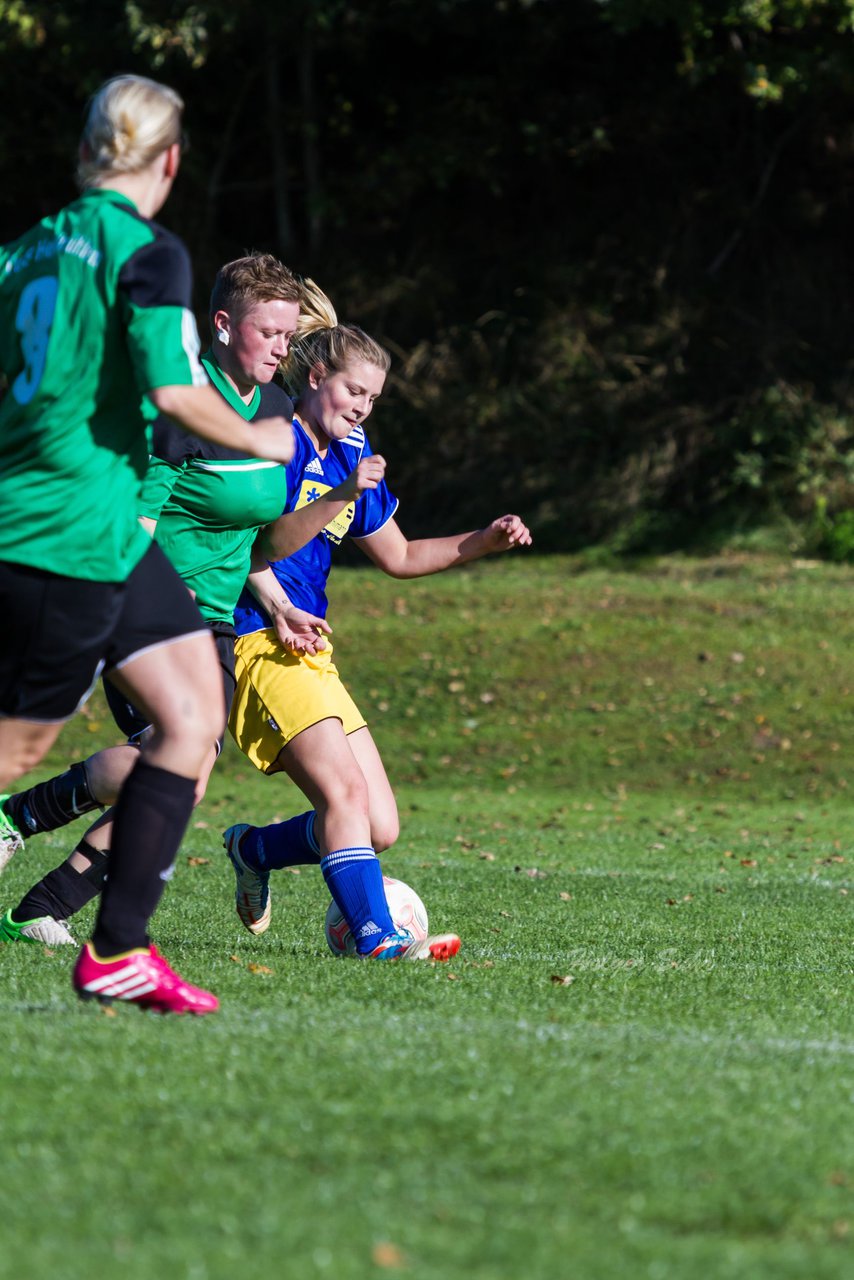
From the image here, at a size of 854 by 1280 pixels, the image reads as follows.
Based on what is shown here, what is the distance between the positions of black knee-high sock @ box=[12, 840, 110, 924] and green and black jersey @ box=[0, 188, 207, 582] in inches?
89.2

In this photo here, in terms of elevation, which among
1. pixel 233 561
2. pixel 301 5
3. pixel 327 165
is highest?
pixel 301 5

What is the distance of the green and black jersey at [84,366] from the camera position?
3.93 meters

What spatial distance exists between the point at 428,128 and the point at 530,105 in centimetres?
184

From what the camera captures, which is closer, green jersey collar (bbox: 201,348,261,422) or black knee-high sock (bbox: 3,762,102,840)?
green jersey collar (bbox: 201,348,261,422)

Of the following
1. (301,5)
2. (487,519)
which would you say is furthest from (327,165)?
(487,519)

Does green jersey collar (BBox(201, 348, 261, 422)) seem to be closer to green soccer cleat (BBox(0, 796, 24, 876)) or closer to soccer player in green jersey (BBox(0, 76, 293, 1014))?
soccer player in green jersey (BBox(0, 76, 293, 1014))

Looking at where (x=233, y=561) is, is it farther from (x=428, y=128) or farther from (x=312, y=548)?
(x=428, y=128)

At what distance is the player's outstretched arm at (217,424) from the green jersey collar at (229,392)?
169cm

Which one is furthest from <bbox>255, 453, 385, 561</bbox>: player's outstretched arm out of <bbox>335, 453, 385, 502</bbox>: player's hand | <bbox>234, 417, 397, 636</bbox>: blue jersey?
<bbox>234, 417, 397, 636</bbox>: blue jersey

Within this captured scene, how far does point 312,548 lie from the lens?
620 cm

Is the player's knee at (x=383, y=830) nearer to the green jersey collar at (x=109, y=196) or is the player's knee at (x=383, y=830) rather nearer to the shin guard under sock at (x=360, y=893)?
the shin guard under sock at (x=360, y=893)

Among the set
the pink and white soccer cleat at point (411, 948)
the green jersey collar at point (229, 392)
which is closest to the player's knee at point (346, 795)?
the pink and white soccer cleat at point (411, 948)

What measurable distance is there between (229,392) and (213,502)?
400 millimetres

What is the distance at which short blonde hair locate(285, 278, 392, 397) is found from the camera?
239 inches
